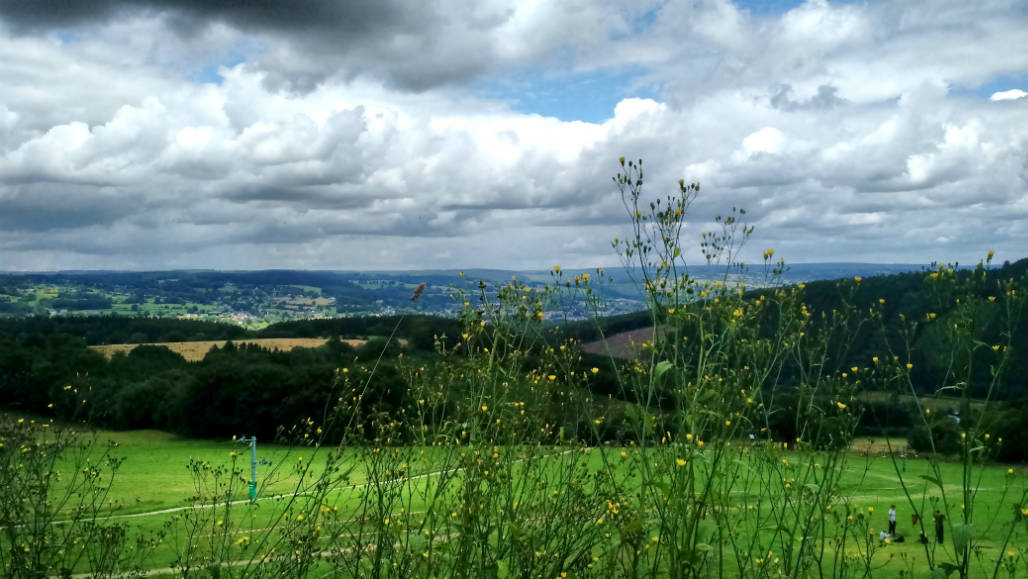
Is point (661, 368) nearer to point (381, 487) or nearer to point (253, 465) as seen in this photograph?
point (381, 487)

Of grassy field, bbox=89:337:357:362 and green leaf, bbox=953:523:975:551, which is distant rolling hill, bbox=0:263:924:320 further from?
green leaf, bbox=953:523:975:551

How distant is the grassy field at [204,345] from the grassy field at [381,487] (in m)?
14.9

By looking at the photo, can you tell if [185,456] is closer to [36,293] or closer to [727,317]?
[727,317]

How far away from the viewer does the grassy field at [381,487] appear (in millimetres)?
3873

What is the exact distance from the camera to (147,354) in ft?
191

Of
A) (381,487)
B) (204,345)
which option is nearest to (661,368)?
(381,487)

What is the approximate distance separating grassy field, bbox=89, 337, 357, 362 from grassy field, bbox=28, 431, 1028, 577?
14.9 meters

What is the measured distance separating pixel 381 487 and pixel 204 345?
223 ft

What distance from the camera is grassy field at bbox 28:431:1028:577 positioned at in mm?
3873

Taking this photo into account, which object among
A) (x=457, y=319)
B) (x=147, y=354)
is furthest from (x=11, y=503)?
(x=147, y=354)

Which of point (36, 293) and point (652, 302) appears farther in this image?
point (36, 293)

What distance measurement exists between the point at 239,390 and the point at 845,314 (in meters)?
43.0

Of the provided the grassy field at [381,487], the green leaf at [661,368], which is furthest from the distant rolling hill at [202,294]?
the green leaf at [661,368]

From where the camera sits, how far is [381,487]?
4031mm
